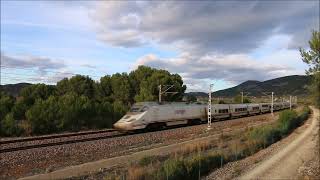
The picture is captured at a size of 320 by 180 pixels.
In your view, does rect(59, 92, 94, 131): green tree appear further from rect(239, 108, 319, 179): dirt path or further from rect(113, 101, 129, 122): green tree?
rect(239, 108, 319, 179): dirt path

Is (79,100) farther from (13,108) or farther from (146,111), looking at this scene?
(146,111)

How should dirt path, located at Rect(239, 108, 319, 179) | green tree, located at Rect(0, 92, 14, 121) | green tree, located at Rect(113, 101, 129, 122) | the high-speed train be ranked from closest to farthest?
1. dirt path, located at Rect(239, 108, 319, 179)
2. the high-speed train
3. green tree, located at Rect(0, 92, 14, 121)
4. green tree, located at Rect(113, 101, 129, 122)

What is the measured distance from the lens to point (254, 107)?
72.9 meters

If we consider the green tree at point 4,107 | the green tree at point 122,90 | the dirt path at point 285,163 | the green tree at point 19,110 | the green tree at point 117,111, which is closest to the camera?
the dirt path at point 285,163

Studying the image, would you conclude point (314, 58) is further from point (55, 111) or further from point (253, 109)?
point (253, 109)

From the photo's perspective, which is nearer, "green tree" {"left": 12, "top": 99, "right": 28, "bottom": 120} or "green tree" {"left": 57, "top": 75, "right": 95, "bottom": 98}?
"green tree" {"left": 12, "top": 99, "right": 28, "bottom": 120}

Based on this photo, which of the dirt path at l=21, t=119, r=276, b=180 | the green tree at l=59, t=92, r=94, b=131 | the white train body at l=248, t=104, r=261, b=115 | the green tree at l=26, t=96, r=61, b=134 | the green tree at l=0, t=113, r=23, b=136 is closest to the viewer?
the dirt path at l=21, t=119, r=276, b=180

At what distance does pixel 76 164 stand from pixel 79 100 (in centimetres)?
2503

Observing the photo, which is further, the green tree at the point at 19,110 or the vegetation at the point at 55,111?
the green tree at the point at 19,110

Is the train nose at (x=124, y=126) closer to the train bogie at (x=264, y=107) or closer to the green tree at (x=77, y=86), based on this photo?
the green tree at (x=77, y=86)

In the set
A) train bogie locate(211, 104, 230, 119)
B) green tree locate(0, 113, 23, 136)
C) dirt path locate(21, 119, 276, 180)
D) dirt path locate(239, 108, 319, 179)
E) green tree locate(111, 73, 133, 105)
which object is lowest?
dirt path locate(239, 108, 319, 179)

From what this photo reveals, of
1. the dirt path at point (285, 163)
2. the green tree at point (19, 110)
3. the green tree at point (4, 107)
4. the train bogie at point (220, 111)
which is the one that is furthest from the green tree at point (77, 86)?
the dirt path at point (285, 163)

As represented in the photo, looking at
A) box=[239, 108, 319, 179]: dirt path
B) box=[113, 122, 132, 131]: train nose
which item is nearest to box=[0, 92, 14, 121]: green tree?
box=[113, 122, 132, 131]: train nose

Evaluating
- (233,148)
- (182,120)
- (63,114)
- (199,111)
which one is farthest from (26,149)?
(199,111)
